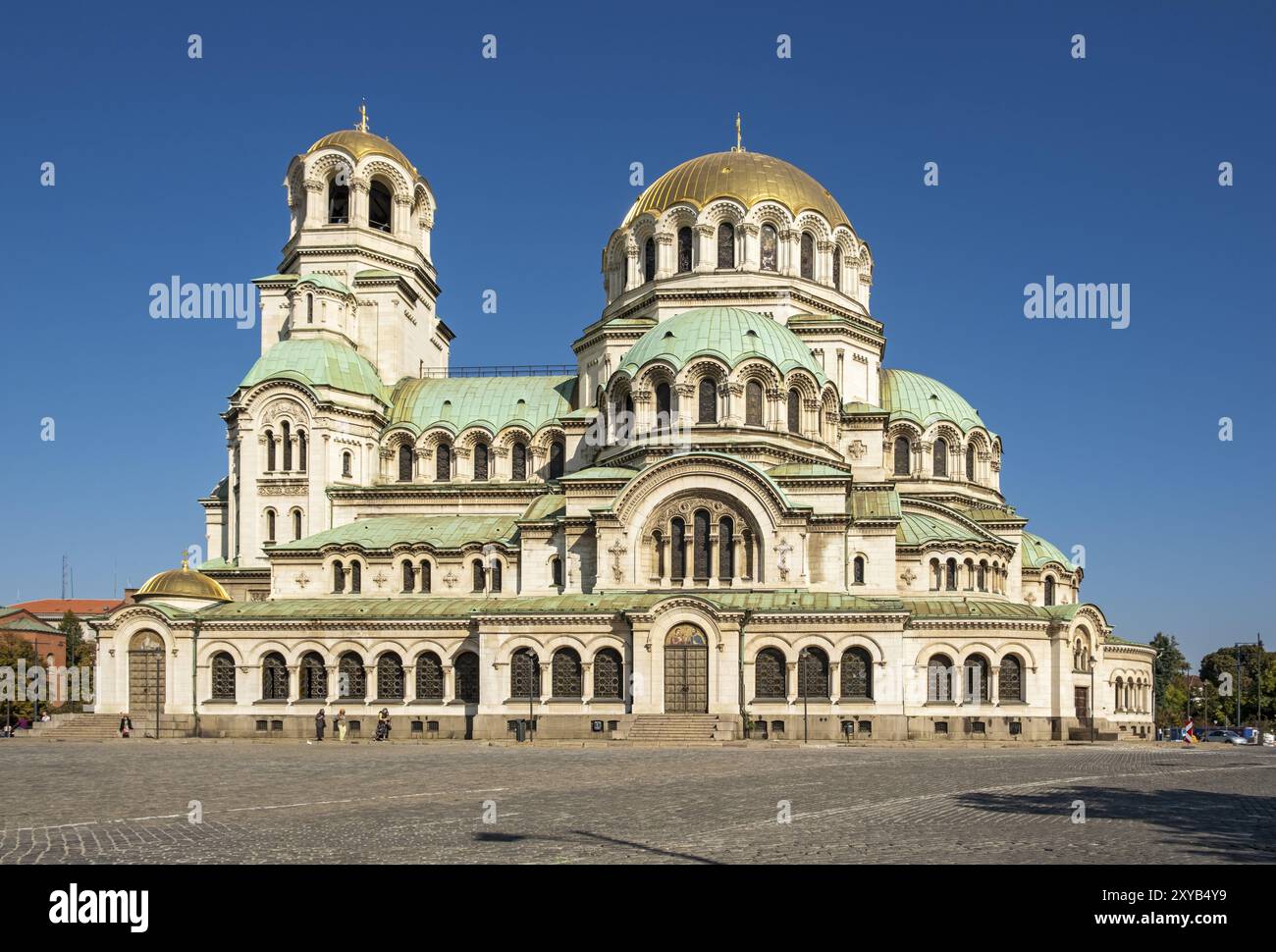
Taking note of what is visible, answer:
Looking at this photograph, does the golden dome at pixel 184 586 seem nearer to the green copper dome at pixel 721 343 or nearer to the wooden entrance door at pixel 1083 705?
the green copper dome at pixel 721 343

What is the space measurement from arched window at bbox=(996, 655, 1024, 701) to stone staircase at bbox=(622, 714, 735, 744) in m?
12.5

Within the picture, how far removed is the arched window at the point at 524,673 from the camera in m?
56.1

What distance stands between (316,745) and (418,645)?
9.31 metres

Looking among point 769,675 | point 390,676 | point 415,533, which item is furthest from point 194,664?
point 769,675

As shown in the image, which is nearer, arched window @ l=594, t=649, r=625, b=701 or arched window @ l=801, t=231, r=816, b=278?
arched window @ l=594, t=649, r=625, b=701

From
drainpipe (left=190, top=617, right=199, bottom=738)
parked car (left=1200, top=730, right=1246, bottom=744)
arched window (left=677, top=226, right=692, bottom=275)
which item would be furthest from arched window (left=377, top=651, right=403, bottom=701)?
parked car (left=1200, top=730, right=1246, bottom=744)

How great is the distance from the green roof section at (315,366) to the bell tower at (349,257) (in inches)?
59.2

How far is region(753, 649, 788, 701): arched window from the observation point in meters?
54.2

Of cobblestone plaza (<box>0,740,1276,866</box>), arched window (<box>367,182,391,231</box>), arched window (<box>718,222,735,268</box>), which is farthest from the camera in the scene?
arched window (<box>367,182,391,231</box>)

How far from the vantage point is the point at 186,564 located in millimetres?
63688

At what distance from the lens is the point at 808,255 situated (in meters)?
70.1

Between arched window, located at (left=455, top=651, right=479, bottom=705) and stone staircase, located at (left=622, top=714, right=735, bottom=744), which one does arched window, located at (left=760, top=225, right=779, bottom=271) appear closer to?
arched window, located at (left=455, top=651, right=479, bottom=705)
